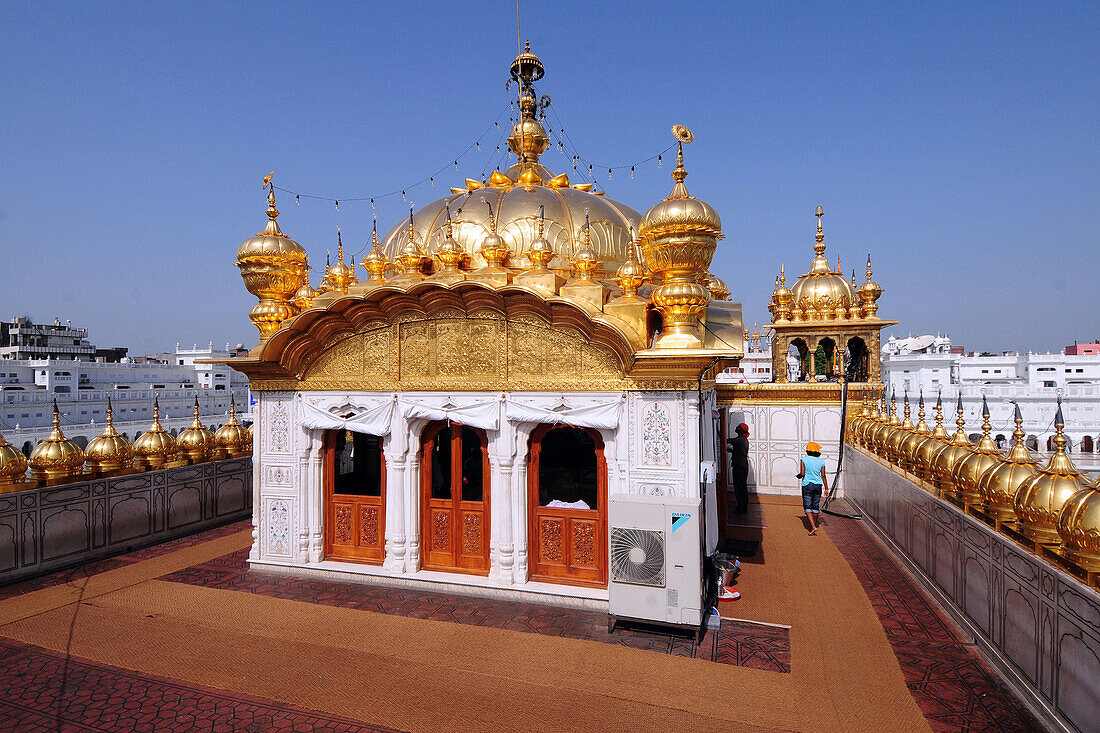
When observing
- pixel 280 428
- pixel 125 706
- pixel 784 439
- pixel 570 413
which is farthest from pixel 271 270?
pixel 784 439

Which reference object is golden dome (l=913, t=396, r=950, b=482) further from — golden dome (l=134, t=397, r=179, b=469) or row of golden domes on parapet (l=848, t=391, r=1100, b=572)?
golden dome (l=134, t=397, r=179, b=469)

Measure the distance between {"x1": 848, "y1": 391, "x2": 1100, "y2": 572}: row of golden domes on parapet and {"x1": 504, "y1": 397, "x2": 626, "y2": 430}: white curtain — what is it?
13.4ft

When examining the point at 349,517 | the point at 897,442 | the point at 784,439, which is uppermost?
the point at 897,442

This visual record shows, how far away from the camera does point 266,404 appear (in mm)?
9391

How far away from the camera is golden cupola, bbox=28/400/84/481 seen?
9.40m

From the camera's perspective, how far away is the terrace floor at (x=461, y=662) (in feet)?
17.0

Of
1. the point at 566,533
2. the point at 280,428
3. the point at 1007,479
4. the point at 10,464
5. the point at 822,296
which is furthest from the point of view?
the point at 822,296

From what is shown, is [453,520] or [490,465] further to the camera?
[453,520]

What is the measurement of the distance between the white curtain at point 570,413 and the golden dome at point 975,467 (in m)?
4.08

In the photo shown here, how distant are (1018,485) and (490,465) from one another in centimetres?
599

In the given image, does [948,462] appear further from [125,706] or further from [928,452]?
[125,706]

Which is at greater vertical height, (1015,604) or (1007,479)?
(1007,479)

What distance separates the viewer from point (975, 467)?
6.90 m

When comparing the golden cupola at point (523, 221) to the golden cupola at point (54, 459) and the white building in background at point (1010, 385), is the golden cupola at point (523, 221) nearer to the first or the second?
the golden cupola at point (54, 459)
